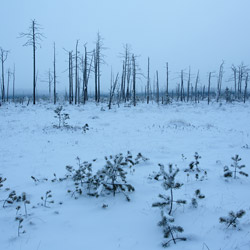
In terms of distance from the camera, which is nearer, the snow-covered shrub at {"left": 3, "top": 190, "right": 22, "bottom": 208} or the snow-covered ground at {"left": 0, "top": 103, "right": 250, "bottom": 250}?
the snow-covered ground at {"left": 0, "top": 103, "right": 250, "bottom": 250}

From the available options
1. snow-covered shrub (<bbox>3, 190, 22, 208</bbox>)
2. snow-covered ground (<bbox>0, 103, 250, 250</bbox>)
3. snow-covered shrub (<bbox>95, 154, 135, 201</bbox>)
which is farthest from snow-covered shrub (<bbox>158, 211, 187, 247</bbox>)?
snow-covered shrub (<bbox>3, 190, 22, 208</bbox>)

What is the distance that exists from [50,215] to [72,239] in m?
0.73

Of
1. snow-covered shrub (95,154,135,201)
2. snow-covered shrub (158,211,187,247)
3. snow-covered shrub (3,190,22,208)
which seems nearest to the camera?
snow-covered shrub (158,211,187,247)

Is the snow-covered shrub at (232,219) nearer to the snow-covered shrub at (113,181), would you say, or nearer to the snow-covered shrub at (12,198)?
the snow-covered shrub at (113,181)

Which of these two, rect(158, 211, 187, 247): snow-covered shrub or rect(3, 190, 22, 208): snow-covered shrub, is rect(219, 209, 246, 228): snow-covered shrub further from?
rect(3, 190, 22, 208): snow-covered shrub

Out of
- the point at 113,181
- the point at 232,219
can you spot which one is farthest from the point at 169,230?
the point at 113,181

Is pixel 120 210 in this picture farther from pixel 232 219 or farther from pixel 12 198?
pixel 12 198

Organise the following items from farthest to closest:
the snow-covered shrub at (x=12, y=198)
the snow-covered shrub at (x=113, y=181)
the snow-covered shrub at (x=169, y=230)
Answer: the snow-covered shrub at (x=113, y=181)
the snow-covered shrub at (x=12, y=198)
the snow-covered shrub at (x=169, y=230)

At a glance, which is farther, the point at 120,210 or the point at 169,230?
the point at 120,210

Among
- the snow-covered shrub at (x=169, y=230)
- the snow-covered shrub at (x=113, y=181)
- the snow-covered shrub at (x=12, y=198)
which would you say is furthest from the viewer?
the snow-covered shrub at (x=113, y=181)

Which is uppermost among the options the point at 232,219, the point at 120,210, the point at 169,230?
the point at 232,219

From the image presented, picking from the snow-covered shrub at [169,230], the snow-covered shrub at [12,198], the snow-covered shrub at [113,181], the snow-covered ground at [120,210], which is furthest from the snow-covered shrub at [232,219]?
the snow-covered shrub at [12,198]

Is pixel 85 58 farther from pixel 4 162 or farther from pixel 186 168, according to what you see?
pixel 186 168

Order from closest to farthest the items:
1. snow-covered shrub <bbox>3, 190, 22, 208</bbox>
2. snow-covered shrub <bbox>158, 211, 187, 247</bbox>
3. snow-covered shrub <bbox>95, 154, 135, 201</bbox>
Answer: snow-covered shrub <bbox>158, 211, 187, 247</bbox> → snow-covered shrub <bbox>3, 190, 22, 208</bbox> → snow-covered shrub <bbox>95, 154, 135, 201</bbox>
